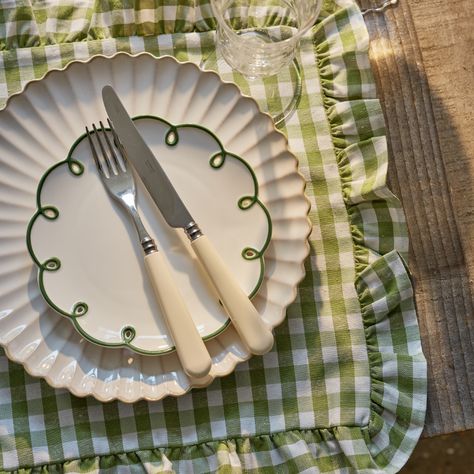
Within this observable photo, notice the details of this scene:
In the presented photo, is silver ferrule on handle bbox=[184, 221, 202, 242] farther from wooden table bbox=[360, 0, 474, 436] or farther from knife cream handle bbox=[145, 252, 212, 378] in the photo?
wooden table bbox=[360, 0, 474, 436]

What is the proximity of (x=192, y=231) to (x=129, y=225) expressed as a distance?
6 centimetres

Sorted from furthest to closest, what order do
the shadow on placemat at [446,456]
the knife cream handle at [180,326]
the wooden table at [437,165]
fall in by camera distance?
the shadow on placemat at [446,456]
the wooden table at [437,165]
the knife cream handle at [180,326]

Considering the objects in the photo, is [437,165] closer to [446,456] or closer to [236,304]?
[236,304]

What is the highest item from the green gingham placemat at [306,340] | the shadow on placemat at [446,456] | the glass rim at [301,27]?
the glass rim at [301,27]

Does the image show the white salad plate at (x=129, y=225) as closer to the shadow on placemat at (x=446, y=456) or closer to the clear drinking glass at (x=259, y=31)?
the clear drinking glass at (x=259, y=31)

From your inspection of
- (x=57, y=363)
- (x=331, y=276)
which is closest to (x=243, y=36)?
(x=331, y=276)

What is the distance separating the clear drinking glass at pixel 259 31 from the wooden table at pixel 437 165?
10 centimetres

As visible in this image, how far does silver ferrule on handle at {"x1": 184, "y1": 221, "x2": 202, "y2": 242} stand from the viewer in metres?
0.58

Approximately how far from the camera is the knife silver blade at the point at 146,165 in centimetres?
59

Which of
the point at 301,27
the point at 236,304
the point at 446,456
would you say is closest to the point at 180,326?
the point at 236,304

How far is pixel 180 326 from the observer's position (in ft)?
1.82

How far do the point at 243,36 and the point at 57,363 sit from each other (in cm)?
36

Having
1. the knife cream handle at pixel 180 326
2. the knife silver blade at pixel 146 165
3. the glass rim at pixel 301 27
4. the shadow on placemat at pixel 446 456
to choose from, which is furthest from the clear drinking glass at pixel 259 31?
the shadow on placemat at pixel 446 456

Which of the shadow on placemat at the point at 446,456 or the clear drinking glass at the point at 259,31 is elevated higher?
the clear drinking glass at the point at 259,31
